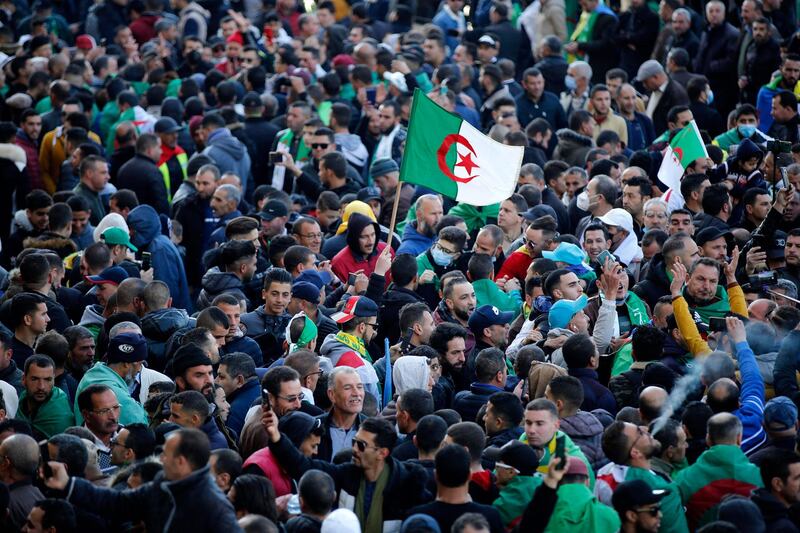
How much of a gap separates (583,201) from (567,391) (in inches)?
205

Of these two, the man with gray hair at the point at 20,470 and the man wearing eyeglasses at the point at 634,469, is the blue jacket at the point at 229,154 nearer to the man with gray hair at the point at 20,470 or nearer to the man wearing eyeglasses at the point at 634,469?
the man with gray hair at the point at 20,470

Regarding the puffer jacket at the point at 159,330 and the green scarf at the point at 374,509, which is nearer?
the green scarf at the point at 374,509

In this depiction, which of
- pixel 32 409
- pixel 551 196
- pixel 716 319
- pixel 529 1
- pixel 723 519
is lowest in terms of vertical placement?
pixel 529 1

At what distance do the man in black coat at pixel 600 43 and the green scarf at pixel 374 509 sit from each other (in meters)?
13.3

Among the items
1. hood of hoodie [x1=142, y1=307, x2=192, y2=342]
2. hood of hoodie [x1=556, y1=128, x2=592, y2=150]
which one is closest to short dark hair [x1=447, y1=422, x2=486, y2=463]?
hood of hoodie [x1=142, y1=307, x2=192, y2=342]

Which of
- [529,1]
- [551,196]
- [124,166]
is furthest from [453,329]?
[529,1]

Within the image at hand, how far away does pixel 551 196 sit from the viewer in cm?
1355

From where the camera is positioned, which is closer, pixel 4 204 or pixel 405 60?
pixel 4 204

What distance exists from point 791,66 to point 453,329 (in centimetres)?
783

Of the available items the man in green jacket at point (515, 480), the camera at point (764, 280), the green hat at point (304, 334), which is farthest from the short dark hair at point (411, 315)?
the camera at point (764, 280)

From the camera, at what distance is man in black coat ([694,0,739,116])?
18.0 metres

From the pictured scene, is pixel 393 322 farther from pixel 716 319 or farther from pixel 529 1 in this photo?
pixel 529 1

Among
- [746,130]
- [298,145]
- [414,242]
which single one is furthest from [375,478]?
[298,145]

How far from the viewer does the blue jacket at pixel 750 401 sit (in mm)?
8094
